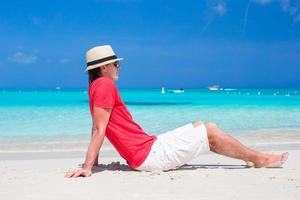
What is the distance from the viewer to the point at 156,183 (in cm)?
474

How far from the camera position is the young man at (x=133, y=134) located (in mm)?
5098

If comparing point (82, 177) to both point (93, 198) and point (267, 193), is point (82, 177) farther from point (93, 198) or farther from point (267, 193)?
point (267, 193)

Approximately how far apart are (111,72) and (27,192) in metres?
1.44

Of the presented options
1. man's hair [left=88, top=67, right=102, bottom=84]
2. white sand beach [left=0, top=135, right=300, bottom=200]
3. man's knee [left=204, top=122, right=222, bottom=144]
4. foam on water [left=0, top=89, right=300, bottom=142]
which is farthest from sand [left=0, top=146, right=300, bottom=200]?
foam on water [left=0, top=89, right=300, bottom=142]

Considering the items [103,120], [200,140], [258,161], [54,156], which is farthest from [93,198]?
[54,156]

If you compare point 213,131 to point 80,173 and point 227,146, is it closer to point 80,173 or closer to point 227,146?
point 227,146

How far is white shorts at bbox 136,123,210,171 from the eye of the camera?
516cm

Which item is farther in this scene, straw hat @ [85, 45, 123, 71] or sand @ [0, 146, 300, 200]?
straw hat @ [85, 45, 123, 71]

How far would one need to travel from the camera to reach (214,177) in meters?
5.04

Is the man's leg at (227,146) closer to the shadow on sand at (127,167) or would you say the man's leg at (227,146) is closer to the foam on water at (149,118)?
the shadow on sand at (127,167)

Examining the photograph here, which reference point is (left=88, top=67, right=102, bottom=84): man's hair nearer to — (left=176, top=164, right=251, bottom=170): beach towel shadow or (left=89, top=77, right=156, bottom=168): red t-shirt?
(left=89, top=77, right=156, bottom=168): red t-shirt

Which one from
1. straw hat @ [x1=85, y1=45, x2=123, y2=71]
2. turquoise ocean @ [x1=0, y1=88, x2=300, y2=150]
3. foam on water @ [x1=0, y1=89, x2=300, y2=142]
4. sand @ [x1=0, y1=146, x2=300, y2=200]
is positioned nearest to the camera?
sand @ [x1=0, y1=146, x2=300, y2=200]

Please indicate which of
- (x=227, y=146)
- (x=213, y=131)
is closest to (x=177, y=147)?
(x=213, y=131)

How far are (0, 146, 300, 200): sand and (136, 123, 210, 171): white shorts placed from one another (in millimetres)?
114
